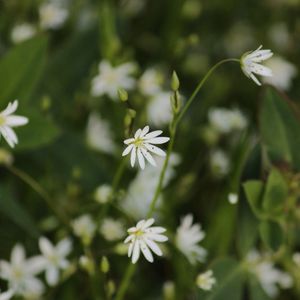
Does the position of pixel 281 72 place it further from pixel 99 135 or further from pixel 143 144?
pixel 143 144

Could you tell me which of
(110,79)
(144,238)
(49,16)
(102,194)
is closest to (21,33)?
(49,16)

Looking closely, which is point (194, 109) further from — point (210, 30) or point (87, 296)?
point (87, 296)

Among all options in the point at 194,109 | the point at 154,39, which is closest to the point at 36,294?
the point at 194,109

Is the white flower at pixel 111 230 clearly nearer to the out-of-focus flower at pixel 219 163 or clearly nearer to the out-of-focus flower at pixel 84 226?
the out-of-focus flower at pixel 84 226


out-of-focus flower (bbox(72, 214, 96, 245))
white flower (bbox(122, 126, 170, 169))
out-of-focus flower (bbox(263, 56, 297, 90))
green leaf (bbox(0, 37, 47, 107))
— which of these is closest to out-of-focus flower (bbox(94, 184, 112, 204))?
out-of-focus flower (bbox(72, 214, 96, 245))

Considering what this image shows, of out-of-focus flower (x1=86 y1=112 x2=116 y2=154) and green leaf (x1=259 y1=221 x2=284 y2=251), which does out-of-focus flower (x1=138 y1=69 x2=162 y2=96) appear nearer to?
out-of-focus flower (x1=86 y1=112 x2=116 y2=154)
